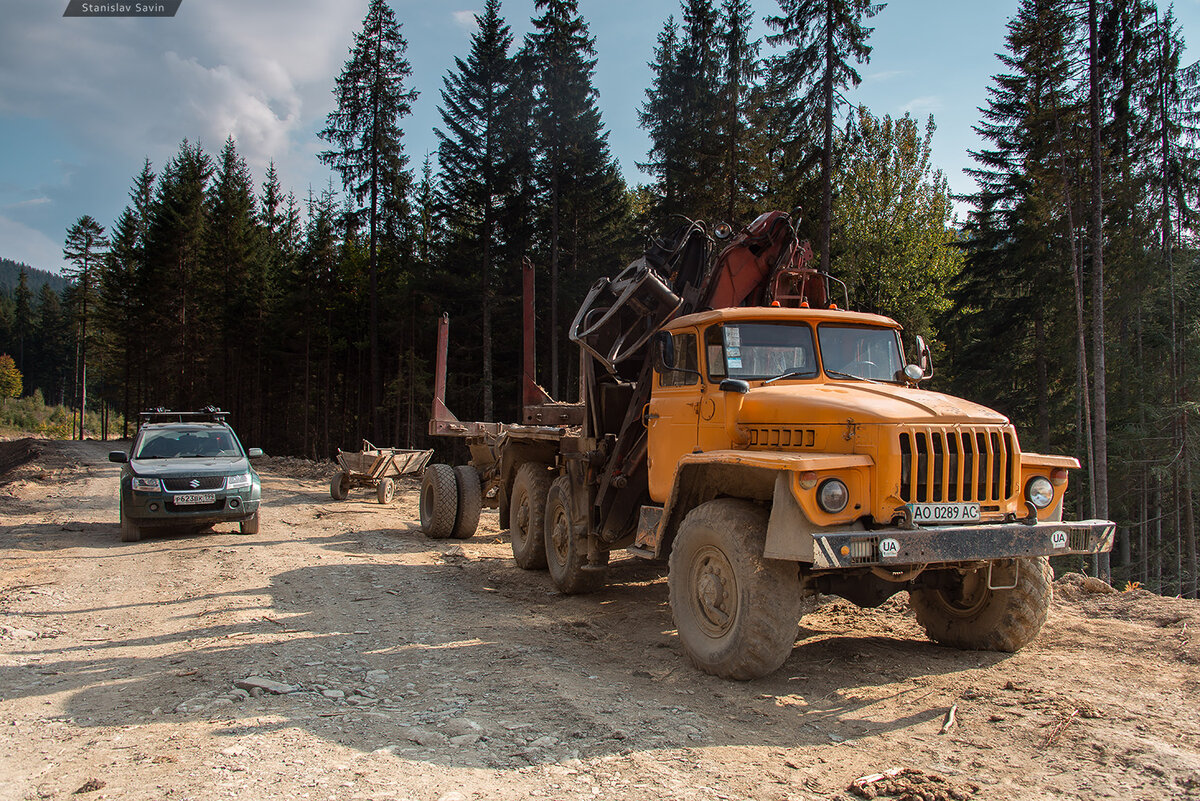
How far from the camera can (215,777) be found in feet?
11.9

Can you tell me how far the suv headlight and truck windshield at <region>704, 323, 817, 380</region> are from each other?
26.9 feet

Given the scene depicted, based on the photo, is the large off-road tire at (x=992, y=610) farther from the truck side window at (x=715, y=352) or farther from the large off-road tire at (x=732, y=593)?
the truck side window at (x=715, y=352)

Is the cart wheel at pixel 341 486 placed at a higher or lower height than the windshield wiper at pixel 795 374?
lower

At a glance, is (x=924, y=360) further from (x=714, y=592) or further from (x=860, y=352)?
(x=714, y=592)

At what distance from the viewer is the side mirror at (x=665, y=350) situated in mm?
6375

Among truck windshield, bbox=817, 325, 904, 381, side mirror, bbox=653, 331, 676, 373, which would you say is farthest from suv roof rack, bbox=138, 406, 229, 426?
truck windshield, bbox=817, 325, 904, 381

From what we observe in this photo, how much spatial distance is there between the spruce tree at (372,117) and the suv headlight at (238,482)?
17546 millimetres

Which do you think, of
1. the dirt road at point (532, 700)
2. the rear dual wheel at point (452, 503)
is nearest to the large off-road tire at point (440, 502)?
the rear dual wheel at point (452, 503)

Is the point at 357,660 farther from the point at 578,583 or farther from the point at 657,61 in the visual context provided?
the point at 657,61

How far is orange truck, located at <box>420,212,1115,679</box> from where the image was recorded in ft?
15.9

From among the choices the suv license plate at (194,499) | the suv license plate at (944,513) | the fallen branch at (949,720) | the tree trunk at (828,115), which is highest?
the tree trunk at (828,115)

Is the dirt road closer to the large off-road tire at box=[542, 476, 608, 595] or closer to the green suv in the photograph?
the large off-road tire at box=[542, 476, 608, 595]

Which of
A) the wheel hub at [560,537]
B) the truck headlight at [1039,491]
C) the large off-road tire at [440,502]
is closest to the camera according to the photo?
the truck headlight at [1039,491]

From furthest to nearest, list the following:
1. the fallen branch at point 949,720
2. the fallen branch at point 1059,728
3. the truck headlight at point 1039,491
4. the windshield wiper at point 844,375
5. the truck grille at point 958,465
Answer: the windshield wiper at point 844,375
the truck headlight at point 1039,491
the truck grille at point 958,465
the fallen branch at point 949,720
the fallen branch at point 1059,728
